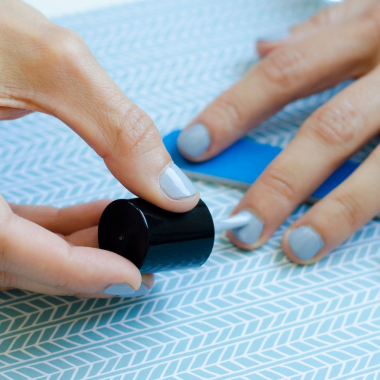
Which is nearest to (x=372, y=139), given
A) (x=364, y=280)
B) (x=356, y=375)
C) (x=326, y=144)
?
(x=326, y=144)

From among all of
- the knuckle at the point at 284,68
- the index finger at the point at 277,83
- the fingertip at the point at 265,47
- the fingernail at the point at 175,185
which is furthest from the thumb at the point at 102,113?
the fingertip at the point at 265,47

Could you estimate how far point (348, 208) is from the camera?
23.8 inches

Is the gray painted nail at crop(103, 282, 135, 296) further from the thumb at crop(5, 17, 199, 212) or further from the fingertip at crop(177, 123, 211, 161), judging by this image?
the fingertip at crop(177, 123, 211, 161)

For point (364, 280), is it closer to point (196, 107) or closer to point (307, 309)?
point (307, 309)

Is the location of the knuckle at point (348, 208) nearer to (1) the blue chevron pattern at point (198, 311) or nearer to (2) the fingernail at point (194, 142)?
(1) the blue chevron pattern at point (198, 311)

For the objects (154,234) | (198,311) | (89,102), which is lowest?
(198,311)

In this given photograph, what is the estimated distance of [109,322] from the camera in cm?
53

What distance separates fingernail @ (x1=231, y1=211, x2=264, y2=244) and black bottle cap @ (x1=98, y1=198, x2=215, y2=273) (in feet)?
0.35

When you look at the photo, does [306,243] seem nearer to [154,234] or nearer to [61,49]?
[154,234]

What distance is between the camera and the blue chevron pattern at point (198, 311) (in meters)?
0.49

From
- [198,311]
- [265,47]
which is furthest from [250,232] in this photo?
[265,47]

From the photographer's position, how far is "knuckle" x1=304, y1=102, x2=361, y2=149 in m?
0.67

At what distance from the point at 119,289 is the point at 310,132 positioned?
0.35 metres

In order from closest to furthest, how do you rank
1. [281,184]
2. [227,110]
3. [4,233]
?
[4,233] → [281,184] → [227,110]
